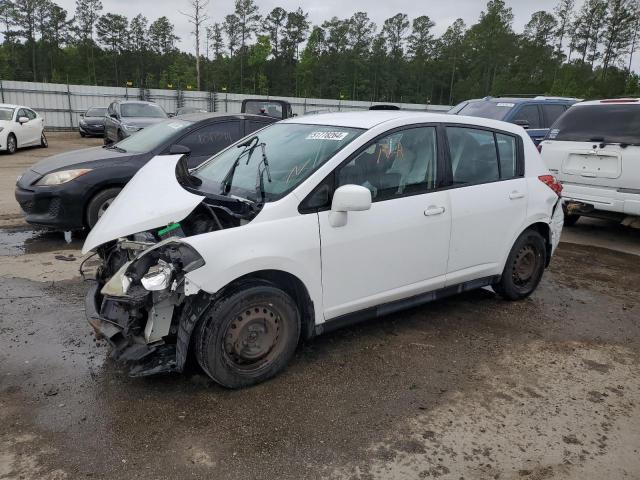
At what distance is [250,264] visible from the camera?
3.06m

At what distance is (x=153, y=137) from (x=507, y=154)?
4.78m

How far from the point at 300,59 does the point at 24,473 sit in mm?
77400

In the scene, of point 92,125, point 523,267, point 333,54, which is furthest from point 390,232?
point 333,54

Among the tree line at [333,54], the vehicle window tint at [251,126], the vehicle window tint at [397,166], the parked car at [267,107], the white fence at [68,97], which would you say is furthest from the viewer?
the tree line at [333,54]

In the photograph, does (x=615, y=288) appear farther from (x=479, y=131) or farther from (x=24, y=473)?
(x=24, y=473)

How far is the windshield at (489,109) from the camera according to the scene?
10.5 metres

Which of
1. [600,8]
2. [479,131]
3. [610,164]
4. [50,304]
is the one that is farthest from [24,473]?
[600,8]

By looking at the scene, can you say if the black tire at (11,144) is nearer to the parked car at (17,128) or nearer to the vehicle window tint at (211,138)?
the parked car at (17,128)

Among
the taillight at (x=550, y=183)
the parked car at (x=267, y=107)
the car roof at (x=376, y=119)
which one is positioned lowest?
the taillight at (x=550, y=183)

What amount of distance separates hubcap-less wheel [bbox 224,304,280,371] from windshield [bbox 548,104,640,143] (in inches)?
234

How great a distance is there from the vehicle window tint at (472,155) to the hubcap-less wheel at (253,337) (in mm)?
1943

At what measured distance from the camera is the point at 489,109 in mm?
10727

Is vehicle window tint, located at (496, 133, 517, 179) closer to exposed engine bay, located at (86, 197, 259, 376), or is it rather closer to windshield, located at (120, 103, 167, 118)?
exposed engine bay, located at (86, 197, 259, 376)

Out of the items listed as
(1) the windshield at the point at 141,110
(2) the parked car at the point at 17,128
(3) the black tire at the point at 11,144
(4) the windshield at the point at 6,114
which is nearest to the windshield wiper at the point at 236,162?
(1) the windshield at the point at 141,110
